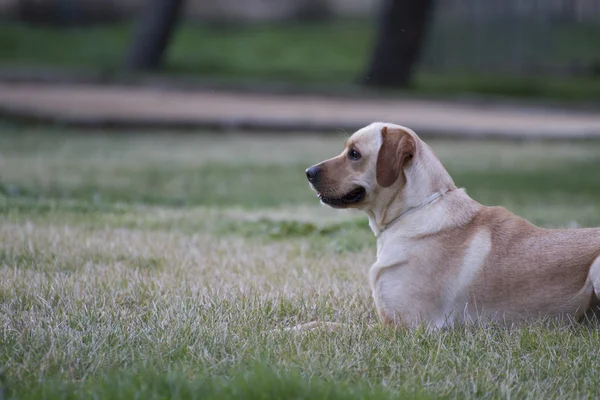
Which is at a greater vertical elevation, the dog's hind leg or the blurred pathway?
the blurred pathway

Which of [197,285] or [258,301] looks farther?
[197,285]

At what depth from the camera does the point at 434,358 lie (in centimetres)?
431

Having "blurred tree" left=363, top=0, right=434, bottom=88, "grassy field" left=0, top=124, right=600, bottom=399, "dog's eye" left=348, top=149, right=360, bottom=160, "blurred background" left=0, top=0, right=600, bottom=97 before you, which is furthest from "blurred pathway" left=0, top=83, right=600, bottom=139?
"dog's eye" left=348, top=149, right=360, bottom=160

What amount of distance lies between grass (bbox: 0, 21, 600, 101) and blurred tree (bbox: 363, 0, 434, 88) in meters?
1.68

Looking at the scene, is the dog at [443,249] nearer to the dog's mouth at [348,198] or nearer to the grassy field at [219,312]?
the dog's mouth at [348,198]

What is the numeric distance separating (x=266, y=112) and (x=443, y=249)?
581 inches

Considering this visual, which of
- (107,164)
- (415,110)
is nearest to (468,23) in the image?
(415,110)

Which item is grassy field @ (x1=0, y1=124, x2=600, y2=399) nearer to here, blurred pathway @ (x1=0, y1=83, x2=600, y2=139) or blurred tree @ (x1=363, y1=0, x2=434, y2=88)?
blurred pathway @ (x1=0, y1=83, x2=600, y2=139)

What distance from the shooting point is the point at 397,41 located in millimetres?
21234

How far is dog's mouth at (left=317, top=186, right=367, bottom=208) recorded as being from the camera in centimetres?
522

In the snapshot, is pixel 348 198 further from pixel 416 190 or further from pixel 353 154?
pixel 416 190

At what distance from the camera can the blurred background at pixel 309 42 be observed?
24703mm

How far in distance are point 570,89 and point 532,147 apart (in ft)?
26.5

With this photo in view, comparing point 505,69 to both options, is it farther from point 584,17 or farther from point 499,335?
point 499,335
